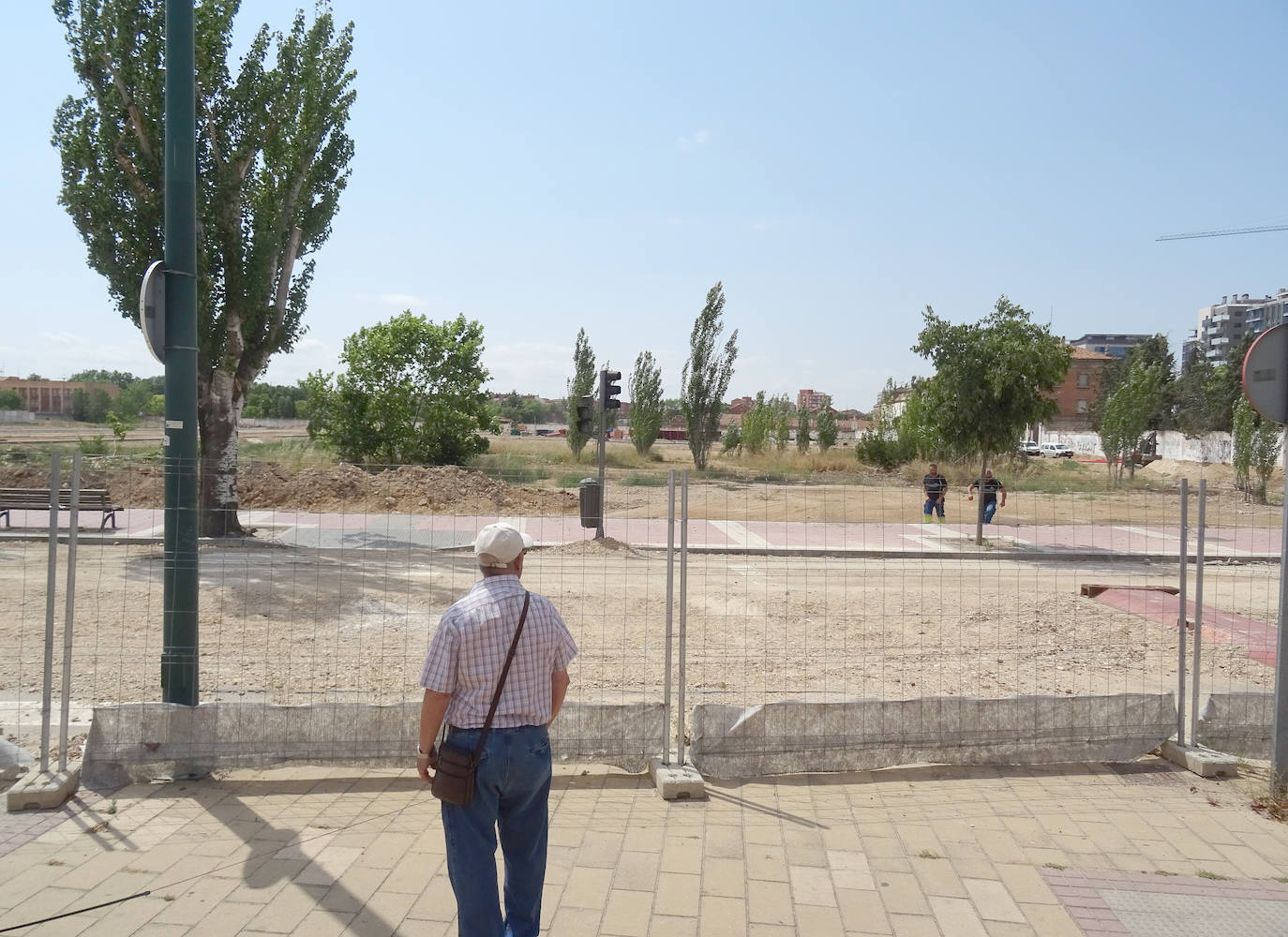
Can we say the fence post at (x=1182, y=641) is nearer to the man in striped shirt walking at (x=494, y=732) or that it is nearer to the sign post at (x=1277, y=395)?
the sign post at (x=1277, y=395)

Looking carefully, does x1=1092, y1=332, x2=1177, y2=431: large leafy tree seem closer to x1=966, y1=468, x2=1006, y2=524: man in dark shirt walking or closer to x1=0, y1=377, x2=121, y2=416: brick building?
x1=966, y1=468, x2=1006, y2=524: man in dark shirt walking

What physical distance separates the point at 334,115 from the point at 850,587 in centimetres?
1216

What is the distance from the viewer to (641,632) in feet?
32.8

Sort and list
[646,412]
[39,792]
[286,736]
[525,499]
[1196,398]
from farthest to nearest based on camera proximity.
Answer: [1196,398]
[646,412]
[525,499]
[286,736]
[39,792]

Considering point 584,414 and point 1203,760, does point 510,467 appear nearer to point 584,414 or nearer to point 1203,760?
point 584,414

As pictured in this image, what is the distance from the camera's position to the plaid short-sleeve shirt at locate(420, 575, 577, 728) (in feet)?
10.4

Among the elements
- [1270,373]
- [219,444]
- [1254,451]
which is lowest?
[219,444]

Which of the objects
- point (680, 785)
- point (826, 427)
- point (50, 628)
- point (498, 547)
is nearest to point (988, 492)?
point (680, 785)

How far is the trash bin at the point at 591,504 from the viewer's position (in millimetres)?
17281

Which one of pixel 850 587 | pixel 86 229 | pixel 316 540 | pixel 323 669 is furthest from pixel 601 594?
pixel 86 229

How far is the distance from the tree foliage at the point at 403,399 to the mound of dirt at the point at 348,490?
142 inches

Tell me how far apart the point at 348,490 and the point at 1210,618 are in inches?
751

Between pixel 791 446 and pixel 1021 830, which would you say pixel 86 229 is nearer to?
pixel 1021 830

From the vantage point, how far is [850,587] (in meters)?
13.4
